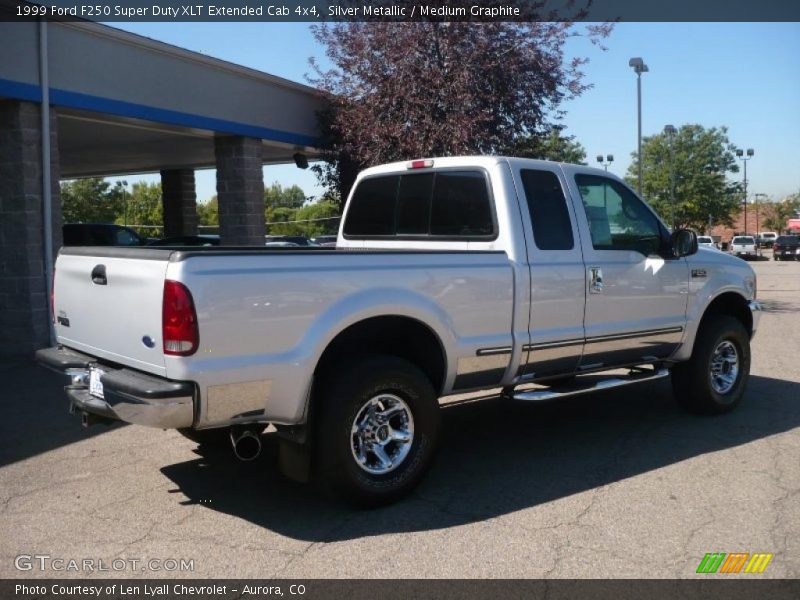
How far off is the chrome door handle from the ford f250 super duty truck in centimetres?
1

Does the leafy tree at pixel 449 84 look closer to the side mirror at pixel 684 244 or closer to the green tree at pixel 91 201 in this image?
the side mirror at pixel 684 244

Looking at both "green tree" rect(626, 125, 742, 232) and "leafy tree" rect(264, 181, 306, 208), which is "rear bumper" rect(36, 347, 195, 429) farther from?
"leafy tree" rect(264, 181, 306, 208)

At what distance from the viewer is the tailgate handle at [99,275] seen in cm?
452

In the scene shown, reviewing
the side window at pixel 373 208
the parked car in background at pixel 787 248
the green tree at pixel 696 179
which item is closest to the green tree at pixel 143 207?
the green tree at pixel 696 179

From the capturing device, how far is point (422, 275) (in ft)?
15.7

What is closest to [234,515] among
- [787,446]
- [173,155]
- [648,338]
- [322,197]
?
[648,338]

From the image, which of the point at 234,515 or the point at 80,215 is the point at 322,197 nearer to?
the point at 234,515

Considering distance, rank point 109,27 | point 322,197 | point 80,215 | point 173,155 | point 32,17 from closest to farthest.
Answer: point 32,17 → point 109,27 → point 322,197 → point 173,155 → point 80,215

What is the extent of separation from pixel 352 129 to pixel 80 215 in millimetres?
46413

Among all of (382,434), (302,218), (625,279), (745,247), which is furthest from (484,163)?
(302,218)

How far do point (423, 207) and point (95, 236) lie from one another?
40.4 ft

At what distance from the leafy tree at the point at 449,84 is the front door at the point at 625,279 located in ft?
19.1

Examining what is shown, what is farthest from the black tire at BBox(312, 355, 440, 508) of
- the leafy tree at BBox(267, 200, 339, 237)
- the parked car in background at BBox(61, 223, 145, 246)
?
the leafy tree at BBox(267, 200, 339, 237)

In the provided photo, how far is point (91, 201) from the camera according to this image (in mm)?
55250
